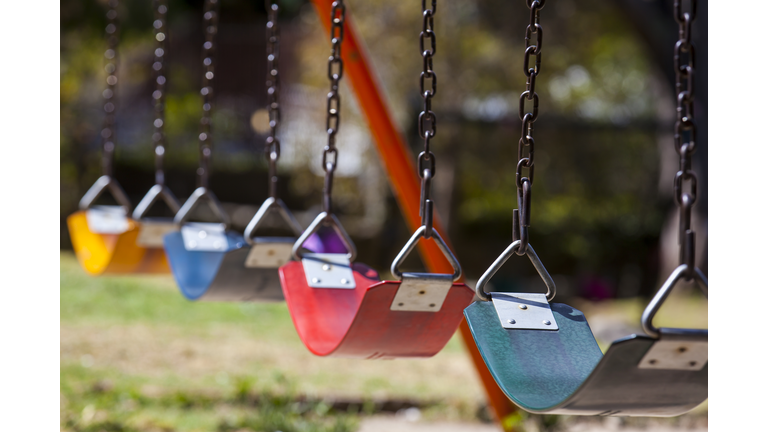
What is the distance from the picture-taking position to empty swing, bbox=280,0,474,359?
4.68 ft

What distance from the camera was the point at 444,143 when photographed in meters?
7.94

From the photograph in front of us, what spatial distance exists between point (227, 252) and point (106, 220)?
1137mm

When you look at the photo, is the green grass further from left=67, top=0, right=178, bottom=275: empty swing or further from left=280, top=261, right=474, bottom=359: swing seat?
left=280, top=261, right=474, bottom=359: swing seat

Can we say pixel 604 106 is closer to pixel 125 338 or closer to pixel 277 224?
pixel 277 224

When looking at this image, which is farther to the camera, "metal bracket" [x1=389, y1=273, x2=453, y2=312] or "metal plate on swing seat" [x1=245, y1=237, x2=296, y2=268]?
"metal plate on swing seat" [x1=245, y1=237, x2=296, y2=268]

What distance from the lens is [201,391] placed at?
373 cm

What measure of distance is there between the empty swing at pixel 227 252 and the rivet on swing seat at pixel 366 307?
25 centimetres

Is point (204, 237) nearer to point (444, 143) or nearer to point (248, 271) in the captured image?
point (248, 271)

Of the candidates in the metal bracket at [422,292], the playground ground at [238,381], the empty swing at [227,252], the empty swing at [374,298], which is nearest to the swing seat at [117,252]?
the empty swing at [227,252]

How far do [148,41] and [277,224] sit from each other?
345 cm

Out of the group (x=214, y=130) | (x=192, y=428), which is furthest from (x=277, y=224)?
(x=192, y=428)

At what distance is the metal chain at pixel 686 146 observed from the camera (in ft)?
3.30

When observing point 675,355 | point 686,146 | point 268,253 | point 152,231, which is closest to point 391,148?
point 268,253

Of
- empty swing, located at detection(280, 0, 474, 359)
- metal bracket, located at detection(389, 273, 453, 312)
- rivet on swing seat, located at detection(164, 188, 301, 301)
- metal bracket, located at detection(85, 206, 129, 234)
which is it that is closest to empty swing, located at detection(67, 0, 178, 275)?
metal bracket, located at detection(85, 206, 129, 234)
